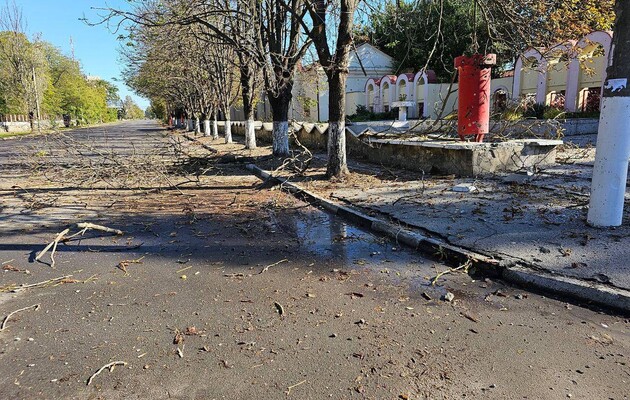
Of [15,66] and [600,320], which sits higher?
[15,66]

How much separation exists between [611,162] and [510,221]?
1.40 m

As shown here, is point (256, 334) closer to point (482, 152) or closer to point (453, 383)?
point (453, 383)

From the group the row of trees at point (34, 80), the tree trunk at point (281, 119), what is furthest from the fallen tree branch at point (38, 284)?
the row of trees at point (34, 80)

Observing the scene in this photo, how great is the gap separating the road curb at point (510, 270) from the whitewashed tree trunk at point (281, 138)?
876 centimetres

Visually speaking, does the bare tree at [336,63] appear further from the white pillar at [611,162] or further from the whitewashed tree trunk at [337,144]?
the white pillar at [611,162]

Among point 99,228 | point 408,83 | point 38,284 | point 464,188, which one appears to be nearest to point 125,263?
point 38,284

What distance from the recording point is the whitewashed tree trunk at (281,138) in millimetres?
15078

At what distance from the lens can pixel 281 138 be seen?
1516cm

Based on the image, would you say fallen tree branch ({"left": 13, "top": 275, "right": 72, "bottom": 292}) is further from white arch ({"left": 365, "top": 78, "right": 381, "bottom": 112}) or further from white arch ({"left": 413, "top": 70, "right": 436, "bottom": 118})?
white arch ({"left": 365, "top": 78, "right": 381, "bottom": 112})

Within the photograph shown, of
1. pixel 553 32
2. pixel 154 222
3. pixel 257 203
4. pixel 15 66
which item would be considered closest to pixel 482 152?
pixel 553 32

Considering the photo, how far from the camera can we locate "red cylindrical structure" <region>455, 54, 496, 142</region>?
9812mm

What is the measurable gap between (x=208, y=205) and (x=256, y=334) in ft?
18.1

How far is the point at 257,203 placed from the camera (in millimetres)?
8641

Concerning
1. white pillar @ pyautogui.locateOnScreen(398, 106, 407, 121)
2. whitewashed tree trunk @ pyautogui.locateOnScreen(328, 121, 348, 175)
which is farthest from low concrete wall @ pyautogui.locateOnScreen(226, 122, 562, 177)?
white pillar @ pyautogui.locateOnScreen(398, 106, 407, 121)
